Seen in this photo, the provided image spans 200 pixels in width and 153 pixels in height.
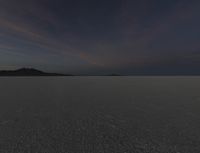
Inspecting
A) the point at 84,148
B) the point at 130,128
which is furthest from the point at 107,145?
the point at 130,128

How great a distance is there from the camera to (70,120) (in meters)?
4.45

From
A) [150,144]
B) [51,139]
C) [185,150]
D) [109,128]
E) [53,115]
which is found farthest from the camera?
[53,115]

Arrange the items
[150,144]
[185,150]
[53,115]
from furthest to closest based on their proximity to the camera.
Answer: [53,115]
[150,144]
[185,150]

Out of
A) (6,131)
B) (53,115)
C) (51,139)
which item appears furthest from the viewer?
(53,115)

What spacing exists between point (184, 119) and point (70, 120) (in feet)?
13.1

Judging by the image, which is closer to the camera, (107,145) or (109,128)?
(107,145)

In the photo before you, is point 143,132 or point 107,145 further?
point 143,132

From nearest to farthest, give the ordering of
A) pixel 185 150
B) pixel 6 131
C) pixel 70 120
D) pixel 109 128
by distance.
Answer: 1. pixel 185 150
2. pixel 6 131
3. pixel 109 128
4. pixel 70 120

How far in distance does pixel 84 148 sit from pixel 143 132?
1733 mm

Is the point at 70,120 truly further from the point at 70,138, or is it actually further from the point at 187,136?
the point at 187,136

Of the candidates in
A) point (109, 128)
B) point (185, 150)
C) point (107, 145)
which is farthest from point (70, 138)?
point (185, 150)

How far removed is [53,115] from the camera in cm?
497

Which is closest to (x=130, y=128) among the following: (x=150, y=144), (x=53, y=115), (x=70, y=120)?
(x=150, y=144)

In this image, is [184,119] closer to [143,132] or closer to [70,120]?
[143,132]
